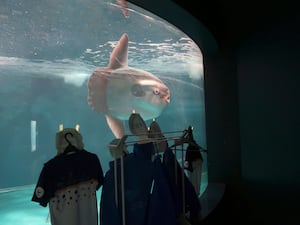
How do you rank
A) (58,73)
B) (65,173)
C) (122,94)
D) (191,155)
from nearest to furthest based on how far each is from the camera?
(65,173)
(191,155)
(122,94)
(58,73)

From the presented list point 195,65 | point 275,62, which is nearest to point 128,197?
point 275,62

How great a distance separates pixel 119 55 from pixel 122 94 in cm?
43

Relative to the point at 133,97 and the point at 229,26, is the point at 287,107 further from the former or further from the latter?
the point at 133,97

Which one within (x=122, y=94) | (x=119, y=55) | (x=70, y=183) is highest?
(x=119, y=55)

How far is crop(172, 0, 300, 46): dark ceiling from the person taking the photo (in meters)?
1.52

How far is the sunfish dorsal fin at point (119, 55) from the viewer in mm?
2256

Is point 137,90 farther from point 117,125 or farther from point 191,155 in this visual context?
point 191,155

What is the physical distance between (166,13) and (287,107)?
2.98 ft

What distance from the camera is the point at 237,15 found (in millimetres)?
1787

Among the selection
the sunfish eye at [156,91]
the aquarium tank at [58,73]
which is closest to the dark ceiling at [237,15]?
the aquarium tank at [58,73]

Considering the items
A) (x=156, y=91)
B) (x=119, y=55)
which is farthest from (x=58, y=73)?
(x=156, y=91)

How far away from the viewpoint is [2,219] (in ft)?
5.28

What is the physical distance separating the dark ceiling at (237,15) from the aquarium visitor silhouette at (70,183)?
970 mm

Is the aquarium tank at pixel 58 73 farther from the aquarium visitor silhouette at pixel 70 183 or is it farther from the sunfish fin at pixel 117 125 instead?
the aquarium visitor silhouette at pixel 70 183
